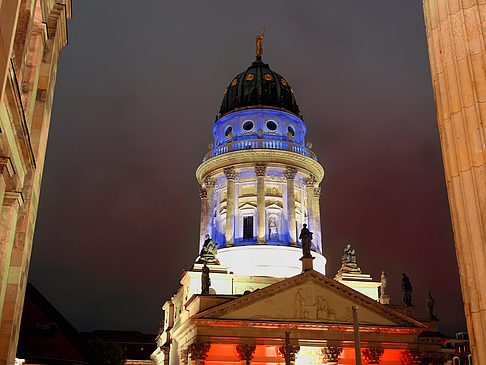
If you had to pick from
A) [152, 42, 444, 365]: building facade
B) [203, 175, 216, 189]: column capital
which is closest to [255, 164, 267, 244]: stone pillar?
[152, 42, 444, 365]: building facade

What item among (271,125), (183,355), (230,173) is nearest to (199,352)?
(183,355)

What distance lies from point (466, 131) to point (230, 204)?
158ft

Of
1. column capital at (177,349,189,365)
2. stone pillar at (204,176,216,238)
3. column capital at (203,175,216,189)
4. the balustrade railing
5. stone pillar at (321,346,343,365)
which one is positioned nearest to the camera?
stone pillar at (321,346,343,365)

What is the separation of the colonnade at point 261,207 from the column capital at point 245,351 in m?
14.5

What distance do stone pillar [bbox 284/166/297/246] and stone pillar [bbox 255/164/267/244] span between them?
8.94ft

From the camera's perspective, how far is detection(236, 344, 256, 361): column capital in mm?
41188

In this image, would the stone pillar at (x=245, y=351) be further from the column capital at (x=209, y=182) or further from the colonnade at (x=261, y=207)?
the column capital at (x=209, y=182)

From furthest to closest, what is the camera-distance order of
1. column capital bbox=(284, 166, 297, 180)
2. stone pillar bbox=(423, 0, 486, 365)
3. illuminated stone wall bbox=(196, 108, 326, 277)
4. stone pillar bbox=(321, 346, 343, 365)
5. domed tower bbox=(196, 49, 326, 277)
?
1. column capital bbox=(284, 166, 297, 180)
2. domed tower bbox=(196, 49, 326, 277)
3. illuminated stone wall bbox=(196, 108, 326, 277)
4. stone pillar bbox=(321, 346, 343, 365)
5. stone pillar bbox=(423, 0, 486, 365)

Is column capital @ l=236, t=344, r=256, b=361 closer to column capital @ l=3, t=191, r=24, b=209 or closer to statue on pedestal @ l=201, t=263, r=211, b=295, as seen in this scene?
statue on pedestal @ l=201, t=263, r=211, b=295

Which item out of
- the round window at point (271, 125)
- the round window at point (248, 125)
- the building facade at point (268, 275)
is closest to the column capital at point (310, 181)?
the building facade at point (268, 275)

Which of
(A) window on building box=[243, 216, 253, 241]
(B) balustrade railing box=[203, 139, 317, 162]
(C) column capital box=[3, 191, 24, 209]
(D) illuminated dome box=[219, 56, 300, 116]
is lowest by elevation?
(C) column capital box=[3, 191, 24, 209]

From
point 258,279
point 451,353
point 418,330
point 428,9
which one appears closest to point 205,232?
point 258,279

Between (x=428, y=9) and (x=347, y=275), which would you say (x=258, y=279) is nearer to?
(x=347, y=275)

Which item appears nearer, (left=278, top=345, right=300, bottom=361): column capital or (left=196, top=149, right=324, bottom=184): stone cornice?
(left=278, top=345, right=300, bottom=361): column capital
